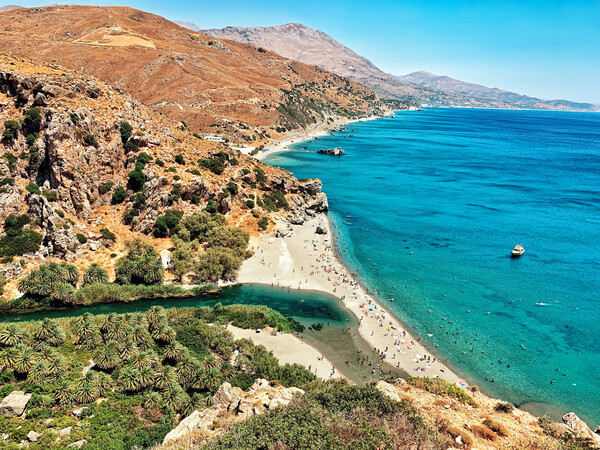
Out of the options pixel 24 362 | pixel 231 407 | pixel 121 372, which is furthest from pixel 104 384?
pixel 231 407

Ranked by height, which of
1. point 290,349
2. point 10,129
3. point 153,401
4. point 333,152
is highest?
point 333,152

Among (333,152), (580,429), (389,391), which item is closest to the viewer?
(580,429)

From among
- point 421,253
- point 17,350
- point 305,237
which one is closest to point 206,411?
point 17,350

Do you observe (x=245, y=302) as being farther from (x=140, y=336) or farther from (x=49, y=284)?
(x=49, y=284)

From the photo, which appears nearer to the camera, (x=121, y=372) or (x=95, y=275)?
(x=121, y=372)

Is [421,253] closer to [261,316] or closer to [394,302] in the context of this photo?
[394,302]

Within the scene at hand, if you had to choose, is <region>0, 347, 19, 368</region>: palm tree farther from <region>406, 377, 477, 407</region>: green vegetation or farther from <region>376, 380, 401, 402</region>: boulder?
<region>406, 377, 477, 407</region>: green vegetation

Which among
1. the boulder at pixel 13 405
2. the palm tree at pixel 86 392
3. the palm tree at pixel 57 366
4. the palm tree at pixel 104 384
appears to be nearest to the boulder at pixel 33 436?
the boulder at pixel 13 405

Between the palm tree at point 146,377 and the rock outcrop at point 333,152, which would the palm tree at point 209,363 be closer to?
the palm tree at point 146,377
